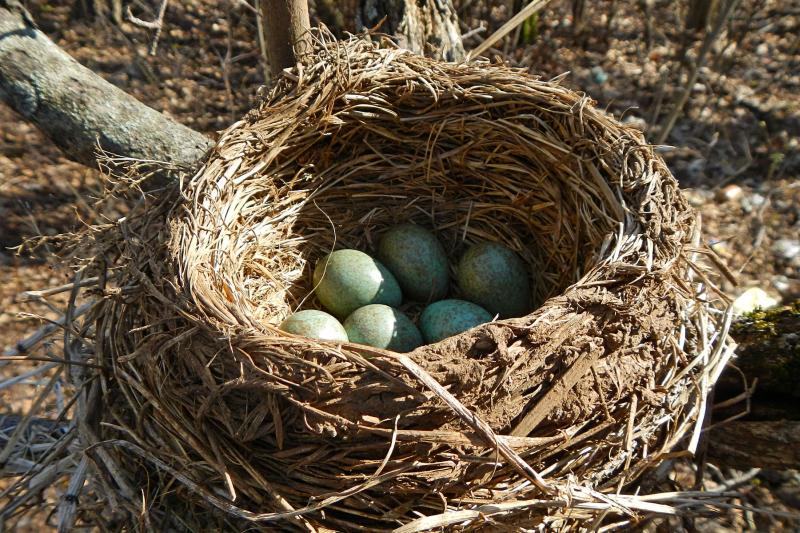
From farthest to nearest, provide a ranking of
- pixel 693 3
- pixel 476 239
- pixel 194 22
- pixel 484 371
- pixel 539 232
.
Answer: pixel 194 22
pixel 693 3
pixel 476 239
pixel 539 232
pixel 484 371

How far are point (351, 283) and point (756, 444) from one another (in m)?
1.43

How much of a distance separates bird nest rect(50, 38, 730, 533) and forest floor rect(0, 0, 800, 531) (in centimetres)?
131

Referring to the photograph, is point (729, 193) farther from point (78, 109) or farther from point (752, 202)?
point (78, 109)

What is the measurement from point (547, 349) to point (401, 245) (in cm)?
110

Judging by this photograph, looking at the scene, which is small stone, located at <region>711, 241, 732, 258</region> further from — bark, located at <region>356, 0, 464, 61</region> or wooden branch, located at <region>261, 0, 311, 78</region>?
wooden branch, located at <region>261, 0, 311, 78</region>

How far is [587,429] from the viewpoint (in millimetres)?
1888

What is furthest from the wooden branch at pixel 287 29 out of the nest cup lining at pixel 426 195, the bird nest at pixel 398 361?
the nest cup lining at pixel 426 195

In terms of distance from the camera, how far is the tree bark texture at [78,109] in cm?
301

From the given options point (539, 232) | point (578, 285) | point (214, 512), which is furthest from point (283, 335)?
point (539, 232)

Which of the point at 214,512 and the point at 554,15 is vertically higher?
the point at 554,15

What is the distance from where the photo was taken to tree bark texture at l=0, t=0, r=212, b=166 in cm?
301

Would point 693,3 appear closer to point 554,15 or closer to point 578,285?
point 554,15

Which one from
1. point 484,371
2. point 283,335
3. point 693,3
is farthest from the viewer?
point 693,3

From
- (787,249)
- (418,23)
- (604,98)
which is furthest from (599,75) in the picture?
(418,23)
